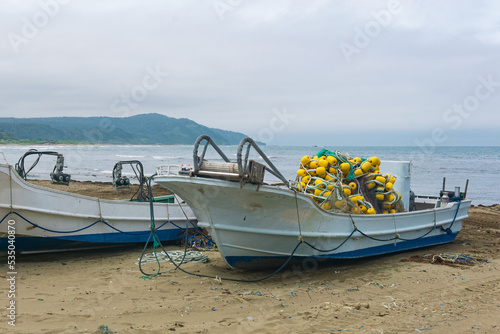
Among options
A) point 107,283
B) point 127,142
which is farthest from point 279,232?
point 127,142

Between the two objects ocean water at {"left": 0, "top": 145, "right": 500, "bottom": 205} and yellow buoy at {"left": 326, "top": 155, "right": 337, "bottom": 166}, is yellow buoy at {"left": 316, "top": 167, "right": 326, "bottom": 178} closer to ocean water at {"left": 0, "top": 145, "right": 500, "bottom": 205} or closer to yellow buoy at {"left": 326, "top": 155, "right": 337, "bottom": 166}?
yellow buoy at {"left": 326, "top": 155, "right": 337, "bottom": 166}

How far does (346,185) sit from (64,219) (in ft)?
17.9

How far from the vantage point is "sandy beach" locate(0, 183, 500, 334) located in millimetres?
5375

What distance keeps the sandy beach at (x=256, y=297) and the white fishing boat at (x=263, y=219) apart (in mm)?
401

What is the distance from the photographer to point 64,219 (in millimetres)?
8641

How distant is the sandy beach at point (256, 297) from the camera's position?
5.38 meters

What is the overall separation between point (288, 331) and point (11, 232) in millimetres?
5575

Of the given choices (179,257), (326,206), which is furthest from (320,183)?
(179,257)

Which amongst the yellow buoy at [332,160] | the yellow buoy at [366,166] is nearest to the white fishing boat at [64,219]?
the yellow buoy at [332,160]

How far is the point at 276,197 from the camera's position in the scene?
6789 mm

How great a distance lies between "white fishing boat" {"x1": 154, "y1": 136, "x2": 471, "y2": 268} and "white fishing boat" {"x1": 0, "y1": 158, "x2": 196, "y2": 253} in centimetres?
191

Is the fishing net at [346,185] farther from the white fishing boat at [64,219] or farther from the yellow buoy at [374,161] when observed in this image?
the white fishing boat at [64,219]

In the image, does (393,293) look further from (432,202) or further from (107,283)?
(432,202)

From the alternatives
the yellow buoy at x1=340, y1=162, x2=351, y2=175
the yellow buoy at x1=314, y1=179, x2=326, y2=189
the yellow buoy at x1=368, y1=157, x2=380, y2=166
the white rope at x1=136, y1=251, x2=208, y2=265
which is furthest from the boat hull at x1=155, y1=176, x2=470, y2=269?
the white rope at x1=136, y1=251, x2=208, y2=265
